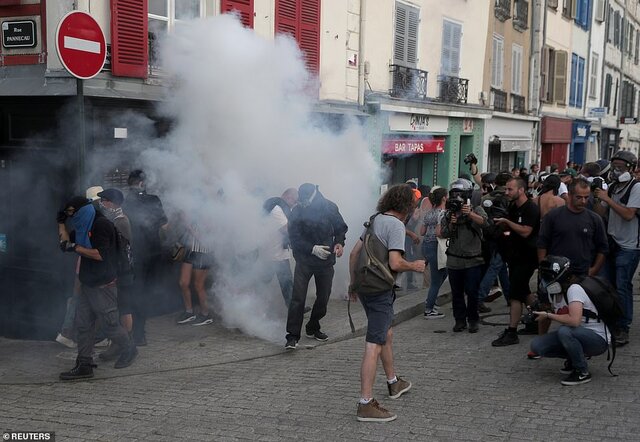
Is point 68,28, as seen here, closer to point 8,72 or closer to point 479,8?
point 8,72

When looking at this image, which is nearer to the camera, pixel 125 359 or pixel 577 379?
pixel 577 379

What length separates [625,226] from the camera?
21.2 feet

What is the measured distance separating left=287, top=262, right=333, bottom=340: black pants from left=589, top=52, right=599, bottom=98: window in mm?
22063

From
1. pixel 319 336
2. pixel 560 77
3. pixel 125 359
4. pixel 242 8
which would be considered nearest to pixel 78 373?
pixel 125 359

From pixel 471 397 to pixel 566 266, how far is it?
1192 millimetres

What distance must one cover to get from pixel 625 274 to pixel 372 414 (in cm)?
314

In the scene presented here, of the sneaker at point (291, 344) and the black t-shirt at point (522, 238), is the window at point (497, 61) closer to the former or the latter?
the black t-shirt at point (522, 238)

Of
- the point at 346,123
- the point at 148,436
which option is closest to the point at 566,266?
the point at 148,436

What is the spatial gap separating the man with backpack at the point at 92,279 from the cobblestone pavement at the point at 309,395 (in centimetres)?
26

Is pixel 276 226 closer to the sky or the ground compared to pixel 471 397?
closer to the sky

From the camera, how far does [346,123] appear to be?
1000 centimetres

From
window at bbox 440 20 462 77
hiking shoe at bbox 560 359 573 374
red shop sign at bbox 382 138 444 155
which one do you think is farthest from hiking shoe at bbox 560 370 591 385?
window at bbox 440 20 462 77

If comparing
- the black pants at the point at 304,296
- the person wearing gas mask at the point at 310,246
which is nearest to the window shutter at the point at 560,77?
the person wearing gas mask at the point at 310,246

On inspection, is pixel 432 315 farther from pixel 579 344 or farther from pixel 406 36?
pixel 406 36
